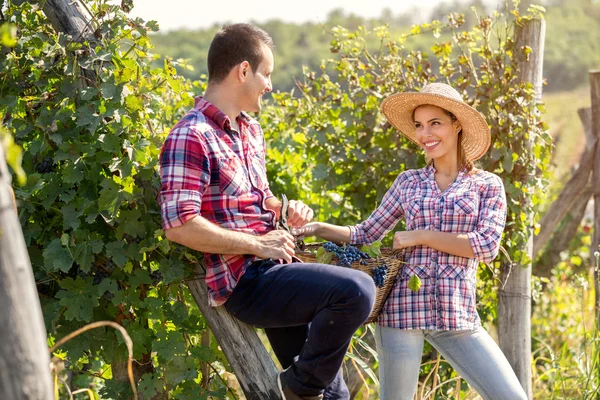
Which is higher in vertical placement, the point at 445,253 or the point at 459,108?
the point at 459,108

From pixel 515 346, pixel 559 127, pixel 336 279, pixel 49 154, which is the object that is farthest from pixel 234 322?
pixel 559 127

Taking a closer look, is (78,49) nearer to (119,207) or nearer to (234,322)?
(119,207)

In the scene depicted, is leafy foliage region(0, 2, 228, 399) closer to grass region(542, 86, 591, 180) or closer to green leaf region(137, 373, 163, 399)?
green leaf region(137, 373, 163, 399)

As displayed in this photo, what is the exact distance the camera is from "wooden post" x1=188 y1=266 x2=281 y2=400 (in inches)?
118

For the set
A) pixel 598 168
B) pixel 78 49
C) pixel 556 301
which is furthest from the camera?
pixel 556 301

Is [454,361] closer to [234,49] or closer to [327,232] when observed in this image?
[327,232]

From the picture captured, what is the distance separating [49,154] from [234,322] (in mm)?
911

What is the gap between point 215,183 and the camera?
2727mm

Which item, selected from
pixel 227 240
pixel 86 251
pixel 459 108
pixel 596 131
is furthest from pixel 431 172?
pixel 596 131

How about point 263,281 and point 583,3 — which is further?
point 583,3

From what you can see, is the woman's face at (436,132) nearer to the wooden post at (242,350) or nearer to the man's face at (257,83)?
the man's face at (257,83)

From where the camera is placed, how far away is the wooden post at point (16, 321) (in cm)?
153

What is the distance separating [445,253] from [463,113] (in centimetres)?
55

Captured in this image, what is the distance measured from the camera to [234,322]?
301cm
